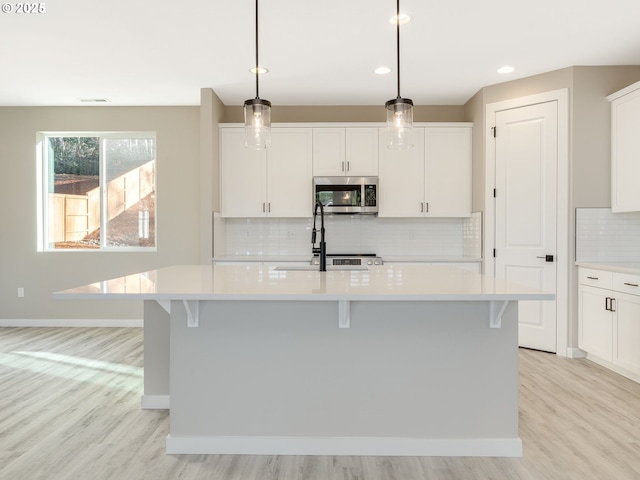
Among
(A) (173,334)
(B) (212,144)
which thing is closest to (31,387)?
(A) (173,334)

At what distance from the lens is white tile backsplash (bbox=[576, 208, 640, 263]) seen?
12.5 feet

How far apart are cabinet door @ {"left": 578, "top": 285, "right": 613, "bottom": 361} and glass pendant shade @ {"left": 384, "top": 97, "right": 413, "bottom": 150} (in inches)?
87.8

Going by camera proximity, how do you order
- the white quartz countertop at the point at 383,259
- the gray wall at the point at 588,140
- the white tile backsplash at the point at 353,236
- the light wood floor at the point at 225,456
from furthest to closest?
the white tile backsplash at the point at 353,236
the white quartz countertop at the point at 383,259
the gray wall at the point at 588,140
the light wood floor at the point at 225,456

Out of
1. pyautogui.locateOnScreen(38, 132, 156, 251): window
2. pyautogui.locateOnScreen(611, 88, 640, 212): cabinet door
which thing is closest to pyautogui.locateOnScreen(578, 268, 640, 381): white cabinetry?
pyautogui.locateOnScreen(611, 88, 640, 212): cabinet door

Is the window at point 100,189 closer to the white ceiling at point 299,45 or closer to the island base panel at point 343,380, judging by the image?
the white ceiling at point 299,45

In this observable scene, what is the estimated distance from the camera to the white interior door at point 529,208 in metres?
3.95

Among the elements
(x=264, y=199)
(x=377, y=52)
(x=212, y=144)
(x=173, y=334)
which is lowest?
(x=173, y=334)

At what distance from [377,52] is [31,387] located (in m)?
3.61

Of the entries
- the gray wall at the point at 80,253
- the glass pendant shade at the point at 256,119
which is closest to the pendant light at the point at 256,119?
the glass pendant shade at the point at 256,119

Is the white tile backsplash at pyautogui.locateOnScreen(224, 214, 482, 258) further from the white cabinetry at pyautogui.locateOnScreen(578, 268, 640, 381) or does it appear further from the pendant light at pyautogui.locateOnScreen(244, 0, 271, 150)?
the pendant light at pyautogui.locateOnScreen(244, 0, 271, 150)

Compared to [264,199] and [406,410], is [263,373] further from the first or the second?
[264,199]

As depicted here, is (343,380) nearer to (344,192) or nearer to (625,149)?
(344,192)

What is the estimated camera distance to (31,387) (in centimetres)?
317

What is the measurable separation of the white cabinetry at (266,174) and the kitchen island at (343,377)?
2.65 meters
